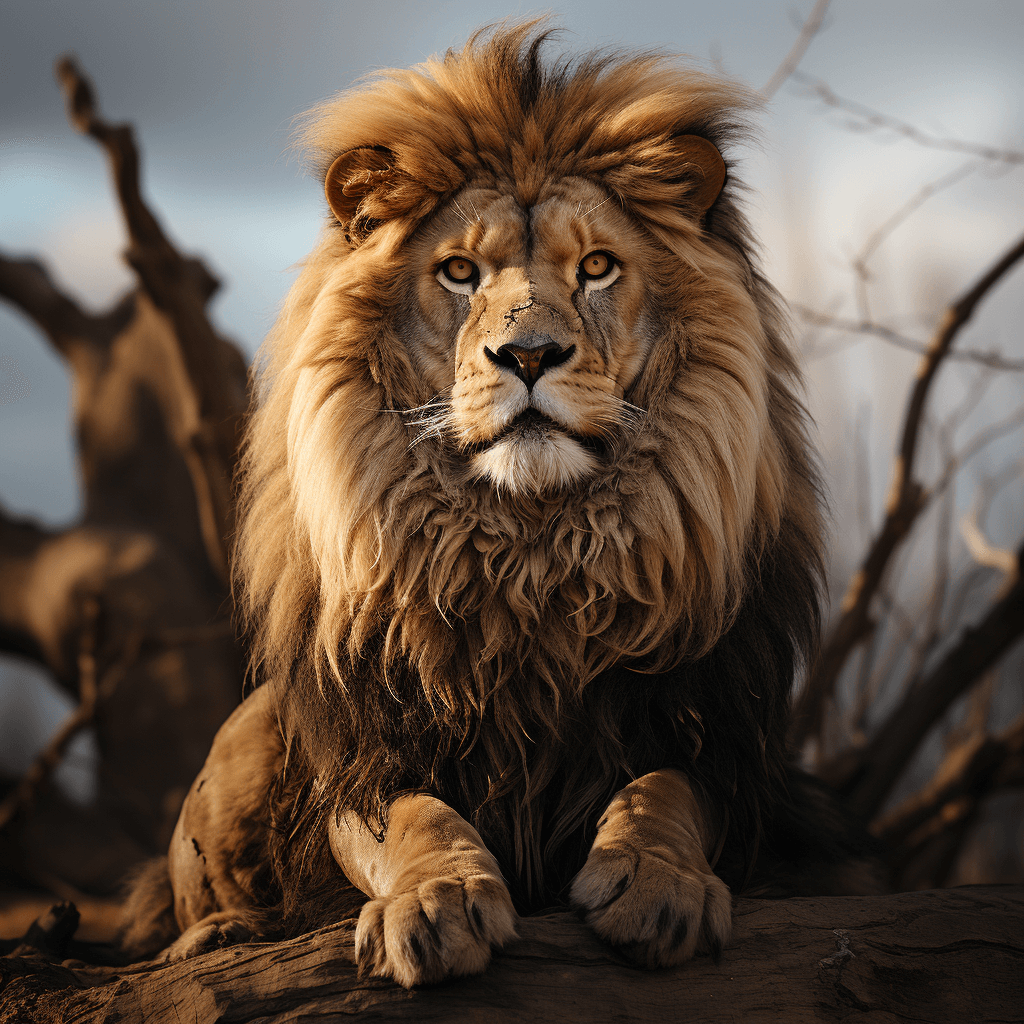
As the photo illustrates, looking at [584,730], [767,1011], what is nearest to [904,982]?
[767,1011]

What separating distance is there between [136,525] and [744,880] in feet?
17.0

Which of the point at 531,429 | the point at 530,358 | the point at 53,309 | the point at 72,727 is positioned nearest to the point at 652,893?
the point at 531,429

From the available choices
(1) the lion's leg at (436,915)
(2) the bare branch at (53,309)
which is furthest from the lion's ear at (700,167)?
(2) the bare branch at (53,309)

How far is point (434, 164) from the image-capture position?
199cm

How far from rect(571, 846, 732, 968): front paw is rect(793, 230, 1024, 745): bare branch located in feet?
5.93

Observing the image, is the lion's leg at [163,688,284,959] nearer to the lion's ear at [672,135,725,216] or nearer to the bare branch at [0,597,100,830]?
the lion's ear at [672,135,725,216]

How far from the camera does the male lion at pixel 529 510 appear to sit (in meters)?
1.84

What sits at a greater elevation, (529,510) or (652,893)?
(529,510)

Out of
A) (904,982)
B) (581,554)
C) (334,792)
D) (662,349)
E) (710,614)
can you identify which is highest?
(662,349)

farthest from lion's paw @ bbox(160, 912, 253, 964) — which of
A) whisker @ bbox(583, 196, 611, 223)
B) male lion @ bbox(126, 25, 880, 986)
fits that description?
Answer: whisker @ bbox(583, 196, 611, 223)

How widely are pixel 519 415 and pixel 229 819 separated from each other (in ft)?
3.95

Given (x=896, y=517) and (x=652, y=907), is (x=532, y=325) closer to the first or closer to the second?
(x=652, y=907)

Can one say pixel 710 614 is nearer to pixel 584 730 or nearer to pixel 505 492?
pixel 584 730

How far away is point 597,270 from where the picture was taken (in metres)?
1.94
